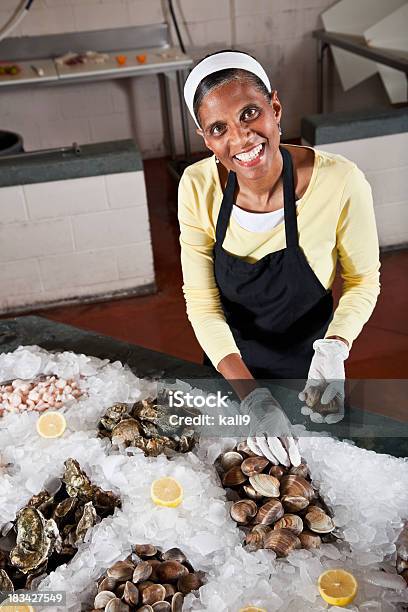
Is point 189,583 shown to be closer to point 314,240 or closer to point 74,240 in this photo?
point 314,240

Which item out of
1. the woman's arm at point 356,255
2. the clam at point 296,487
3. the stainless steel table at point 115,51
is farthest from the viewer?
the stainless steel table at point 115,51

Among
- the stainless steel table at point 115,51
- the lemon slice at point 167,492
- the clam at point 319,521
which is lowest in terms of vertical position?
the clam at point 319,521

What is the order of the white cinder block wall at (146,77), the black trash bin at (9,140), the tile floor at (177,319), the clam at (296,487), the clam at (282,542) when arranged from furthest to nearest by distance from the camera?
1. the white cinder block wall at (146,77)
2. the black trash bin at (9,140)
3. the tile floor at (177,319)
4. the clam at (296,487)
5. the clam at (282,542)

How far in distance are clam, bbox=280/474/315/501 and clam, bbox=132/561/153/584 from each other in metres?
0.32

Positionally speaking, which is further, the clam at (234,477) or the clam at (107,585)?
the clam at (234,477)

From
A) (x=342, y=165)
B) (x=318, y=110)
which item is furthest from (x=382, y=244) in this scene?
(x=342, y=165)

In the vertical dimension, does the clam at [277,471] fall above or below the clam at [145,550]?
above

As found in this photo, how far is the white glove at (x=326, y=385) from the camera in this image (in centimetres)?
147

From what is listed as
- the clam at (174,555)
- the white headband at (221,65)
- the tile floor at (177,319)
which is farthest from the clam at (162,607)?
the tile floor at (177,319)

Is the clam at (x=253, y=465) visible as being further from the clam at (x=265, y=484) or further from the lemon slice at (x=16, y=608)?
the lemon slice at (x=16, y=608)

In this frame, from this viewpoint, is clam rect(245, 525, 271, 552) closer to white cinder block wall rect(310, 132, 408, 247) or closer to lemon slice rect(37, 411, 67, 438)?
lemon slice rect(37, 411, 67, 438)

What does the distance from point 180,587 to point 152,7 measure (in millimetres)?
5267

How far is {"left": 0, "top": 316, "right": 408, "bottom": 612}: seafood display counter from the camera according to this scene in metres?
1.13

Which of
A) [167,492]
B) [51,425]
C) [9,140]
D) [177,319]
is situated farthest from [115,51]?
[167,492]
